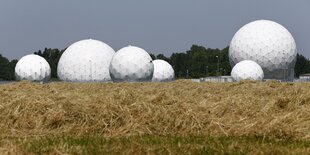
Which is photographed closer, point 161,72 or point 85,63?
point 85,63

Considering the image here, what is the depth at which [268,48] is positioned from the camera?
6419 centimetres

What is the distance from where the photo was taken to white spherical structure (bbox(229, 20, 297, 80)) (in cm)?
6431

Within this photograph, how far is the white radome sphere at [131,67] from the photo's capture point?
182 feet

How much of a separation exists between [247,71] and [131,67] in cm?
1359

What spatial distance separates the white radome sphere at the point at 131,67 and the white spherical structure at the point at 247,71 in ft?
33.7

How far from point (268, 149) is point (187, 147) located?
114 centimetres

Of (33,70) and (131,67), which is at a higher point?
(131,67)

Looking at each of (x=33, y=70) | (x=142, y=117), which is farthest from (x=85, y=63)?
(x=142, y=117)

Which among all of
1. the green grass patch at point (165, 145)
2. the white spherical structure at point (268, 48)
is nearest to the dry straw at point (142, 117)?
the green grass patch at point (165, 145)

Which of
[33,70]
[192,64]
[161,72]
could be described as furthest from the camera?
[192,64]

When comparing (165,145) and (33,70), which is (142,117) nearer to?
(165,145)

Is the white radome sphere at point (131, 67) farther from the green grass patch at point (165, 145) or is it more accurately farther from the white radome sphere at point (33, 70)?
the green grass patch at point (165, 145)

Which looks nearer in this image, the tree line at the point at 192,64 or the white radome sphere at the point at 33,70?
→ the white radome sphere at the point at 33,70

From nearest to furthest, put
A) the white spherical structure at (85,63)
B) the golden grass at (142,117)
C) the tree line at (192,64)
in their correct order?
the golden grass at (142,117) → the white spherical structure at (85,63) → the tree line at (192,64)
